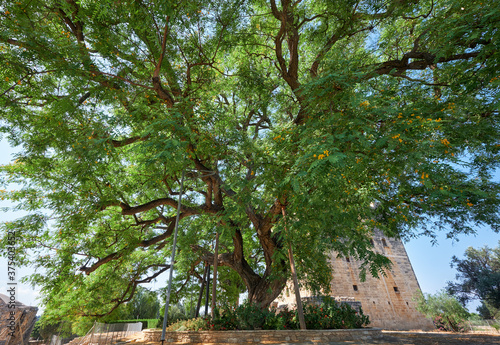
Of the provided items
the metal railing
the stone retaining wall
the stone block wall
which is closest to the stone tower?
the stone retaining wall

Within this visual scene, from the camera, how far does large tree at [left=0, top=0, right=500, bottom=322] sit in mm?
4277

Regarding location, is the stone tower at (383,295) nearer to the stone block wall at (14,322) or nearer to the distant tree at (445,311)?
the distant tree at (445,311)

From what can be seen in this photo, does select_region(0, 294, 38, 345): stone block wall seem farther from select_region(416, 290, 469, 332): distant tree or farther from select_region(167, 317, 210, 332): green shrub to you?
select_region(416, 290, 469, 332): distant tree

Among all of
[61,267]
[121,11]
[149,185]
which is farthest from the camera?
[149,185]

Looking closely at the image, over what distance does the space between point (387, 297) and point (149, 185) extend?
2125 cm

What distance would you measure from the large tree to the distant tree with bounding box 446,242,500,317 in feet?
69.0

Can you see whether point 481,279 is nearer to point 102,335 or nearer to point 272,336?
point 272,336

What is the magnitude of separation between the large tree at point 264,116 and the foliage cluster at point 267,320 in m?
0.98

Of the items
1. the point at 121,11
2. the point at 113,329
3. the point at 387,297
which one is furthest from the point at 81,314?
the point at 387,297

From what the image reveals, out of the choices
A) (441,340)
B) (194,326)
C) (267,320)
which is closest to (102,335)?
(194,326)

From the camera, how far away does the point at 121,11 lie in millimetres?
5211

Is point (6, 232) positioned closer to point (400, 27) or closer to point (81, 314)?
point (81, 314)

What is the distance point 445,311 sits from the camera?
16.8 metres

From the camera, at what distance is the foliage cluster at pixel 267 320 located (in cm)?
862
